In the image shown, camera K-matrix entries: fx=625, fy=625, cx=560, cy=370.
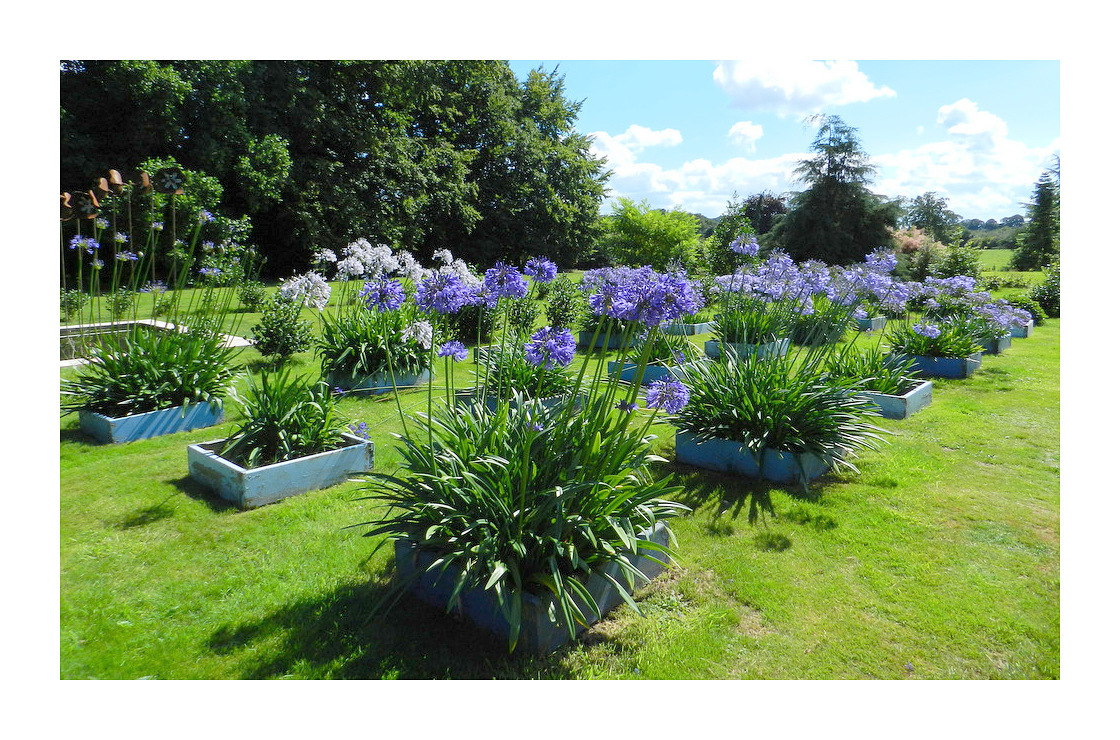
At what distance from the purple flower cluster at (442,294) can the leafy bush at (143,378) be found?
3701 millimetres

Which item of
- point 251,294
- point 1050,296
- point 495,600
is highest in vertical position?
point 1050,296

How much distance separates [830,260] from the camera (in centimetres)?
2808

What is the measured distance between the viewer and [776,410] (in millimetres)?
4629

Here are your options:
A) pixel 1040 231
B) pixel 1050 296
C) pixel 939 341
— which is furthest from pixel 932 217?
pixel 939 341

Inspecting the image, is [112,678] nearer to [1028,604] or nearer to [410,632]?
[410,632]

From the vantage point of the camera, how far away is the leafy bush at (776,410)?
4.61m

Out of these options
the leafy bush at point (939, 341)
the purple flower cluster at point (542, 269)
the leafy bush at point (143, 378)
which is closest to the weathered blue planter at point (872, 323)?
the leafy bush at point (939, 341)

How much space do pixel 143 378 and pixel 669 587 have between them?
490 cm

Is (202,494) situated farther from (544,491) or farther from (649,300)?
(649,300)

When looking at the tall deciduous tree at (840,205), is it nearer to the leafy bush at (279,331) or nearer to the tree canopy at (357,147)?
the tree canopy at (357,147)

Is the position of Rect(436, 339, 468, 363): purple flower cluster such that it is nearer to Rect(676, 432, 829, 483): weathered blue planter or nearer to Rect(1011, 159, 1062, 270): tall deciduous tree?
Rect(676, 432, 829, 483): weathered blue planter

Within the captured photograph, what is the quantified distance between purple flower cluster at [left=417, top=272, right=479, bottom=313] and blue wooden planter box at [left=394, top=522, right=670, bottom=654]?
45.1 inches

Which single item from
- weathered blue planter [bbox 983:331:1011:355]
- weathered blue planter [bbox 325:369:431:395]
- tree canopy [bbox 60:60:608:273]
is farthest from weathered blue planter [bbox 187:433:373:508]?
tree canopy [bbox 60:60:608:273]

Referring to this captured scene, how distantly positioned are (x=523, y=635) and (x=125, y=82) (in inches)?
689
